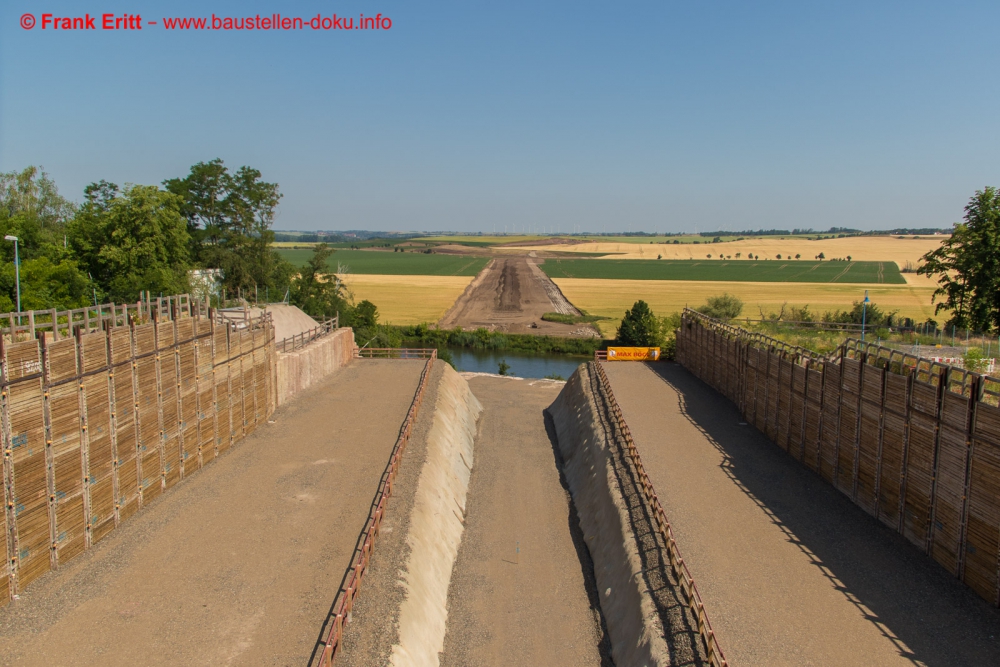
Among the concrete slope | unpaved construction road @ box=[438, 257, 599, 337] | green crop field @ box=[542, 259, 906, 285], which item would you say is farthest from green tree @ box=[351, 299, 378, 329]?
green crop field @ box=[542, 259, 906, 285]

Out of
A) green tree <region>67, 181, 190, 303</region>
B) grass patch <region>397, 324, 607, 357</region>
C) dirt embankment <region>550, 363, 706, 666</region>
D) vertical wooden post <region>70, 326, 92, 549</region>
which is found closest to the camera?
dirt embankment <region>550, 363, 706, 666</region>

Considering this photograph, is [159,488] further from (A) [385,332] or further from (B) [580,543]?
(A) [385,332]

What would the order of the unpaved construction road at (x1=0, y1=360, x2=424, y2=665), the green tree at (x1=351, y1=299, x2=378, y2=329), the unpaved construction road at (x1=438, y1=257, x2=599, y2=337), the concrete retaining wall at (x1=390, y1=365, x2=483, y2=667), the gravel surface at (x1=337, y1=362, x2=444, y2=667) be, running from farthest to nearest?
1. the unpaved construction road at (x1=438, y1=257, x2=599, y2=337)
2. the green tree at (x1=351, y1=299, x2=378, y2=329)
3. the concrete retaining wall at (x1=390, y1=365, x2=483, y2=667)
4. the gravel surface at (x1=337, y1=362, x2=444, y2=667)
5. the unpaved construction road at (x1=0, y1=360, x2=424, y2=665)

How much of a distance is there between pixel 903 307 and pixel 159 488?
286ft

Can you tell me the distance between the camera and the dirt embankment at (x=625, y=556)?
13711 millimetres

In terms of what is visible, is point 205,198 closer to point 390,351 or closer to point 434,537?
point 390,351

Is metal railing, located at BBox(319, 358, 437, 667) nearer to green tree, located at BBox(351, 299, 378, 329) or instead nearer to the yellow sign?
the yellow sign

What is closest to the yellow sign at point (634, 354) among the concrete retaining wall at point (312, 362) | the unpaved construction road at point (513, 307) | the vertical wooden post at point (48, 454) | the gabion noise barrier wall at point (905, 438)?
the concrete retaining wall at point (312, 362)

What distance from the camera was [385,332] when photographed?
7044 centimetres

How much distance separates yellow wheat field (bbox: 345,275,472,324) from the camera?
89.4 meters

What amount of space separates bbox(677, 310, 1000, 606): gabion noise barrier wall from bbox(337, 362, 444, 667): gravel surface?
11545 mm

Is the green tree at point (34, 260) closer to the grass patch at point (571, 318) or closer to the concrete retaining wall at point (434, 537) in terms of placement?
the concrete retaining wall at point (434, 537)

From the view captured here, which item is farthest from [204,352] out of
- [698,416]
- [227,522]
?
[698,416]

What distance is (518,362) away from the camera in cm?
6706
